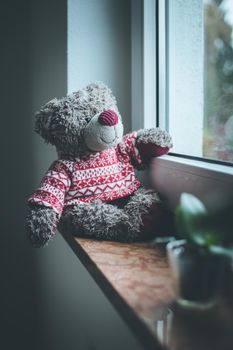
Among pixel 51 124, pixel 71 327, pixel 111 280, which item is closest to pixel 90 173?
pixel 51 124

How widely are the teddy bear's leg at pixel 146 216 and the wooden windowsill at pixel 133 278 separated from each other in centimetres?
3

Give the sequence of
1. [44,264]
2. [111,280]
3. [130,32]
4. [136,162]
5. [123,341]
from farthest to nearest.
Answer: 1. [44,264]
2. [130,32]
3. [136,162]
4. [123,341]
5. [111,280]

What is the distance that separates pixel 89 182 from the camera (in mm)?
928

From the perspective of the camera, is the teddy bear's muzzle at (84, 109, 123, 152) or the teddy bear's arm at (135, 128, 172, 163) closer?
the teddy bear's muzzle at (84, 109, 123, 152)

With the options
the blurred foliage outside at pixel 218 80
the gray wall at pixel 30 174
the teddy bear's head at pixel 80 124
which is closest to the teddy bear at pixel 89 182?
the teddy bear's head at pixel 80 124

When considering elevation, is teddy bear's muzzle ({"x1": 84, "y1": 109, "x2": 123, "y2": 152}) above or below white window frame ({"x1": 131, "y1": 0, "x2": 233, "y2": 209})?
below

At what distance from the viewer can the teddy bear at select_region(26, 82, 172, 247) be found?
88 cm

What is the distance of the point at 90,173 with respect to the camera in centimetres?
93

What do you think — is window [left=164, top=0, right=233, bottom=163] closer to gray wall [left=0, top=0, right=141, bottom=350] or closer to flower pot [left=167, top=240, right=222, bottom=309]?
gray wall [left=0, top=0, right=141, bottom=350]

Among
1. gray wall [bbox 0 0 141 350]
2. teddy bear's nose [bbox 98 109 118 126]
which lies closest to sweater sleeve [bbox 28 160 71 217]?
teddy bear's nose [bbox 98 109 118 126]

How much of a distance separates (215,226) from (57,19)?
2.96 ft

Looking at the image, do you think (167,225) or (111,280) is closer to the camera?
(111,280)

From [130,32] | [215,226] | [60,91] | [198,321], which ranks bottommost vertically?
[198,321]

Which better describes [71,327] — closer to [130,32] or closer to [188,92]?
[188,92]
